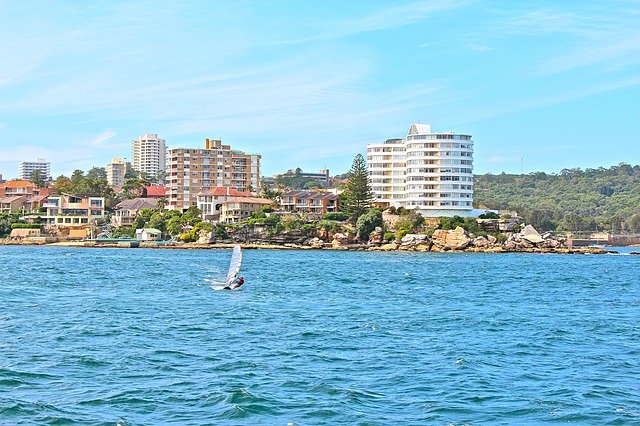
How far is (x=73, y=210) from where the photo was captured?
173 meters

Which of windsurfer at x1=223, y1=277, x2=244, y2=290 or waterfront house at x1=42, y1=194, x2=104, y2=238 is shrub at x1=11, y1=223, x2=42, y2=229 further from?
windsurfer at x1=223, y1=277, x2=244, y2=290

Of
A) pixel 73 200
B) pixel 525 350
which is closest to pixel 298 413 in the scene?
pixel 525 350

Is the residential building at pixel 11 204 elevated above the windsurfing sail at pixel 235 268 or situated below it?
above

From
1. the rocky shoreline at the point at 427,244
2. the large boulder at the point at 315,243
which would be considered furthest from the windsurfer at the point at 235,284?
the large boulder at the point at 315,243

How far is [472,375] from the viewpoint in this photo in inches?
1088

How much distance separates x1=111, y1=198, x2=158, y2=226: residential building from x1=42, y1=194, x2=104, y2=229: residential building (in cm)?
299

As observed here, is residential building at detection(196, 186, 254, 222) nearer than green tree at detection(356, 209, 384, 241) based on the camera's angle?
No

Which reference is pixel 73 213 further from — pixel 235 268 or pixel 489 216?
pixel 235 268

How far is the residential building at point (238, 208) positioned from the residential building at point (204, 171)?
21.6 meters

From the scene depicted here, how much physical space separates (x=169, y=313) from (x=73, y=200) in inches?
5436

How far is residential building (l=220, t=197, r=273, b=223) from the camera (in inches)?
6299

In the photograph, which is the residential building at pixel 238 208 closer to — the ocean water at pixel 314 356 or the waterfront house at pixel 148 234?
the waterfront house at pixel 148 234

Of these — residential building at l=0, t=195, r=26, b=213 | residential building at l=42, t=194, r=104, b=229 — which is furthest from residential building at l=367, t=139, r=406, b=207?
residential building at l=0, t=195, r=26, b=213

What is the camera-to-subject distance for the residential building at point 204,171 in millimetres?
185375
